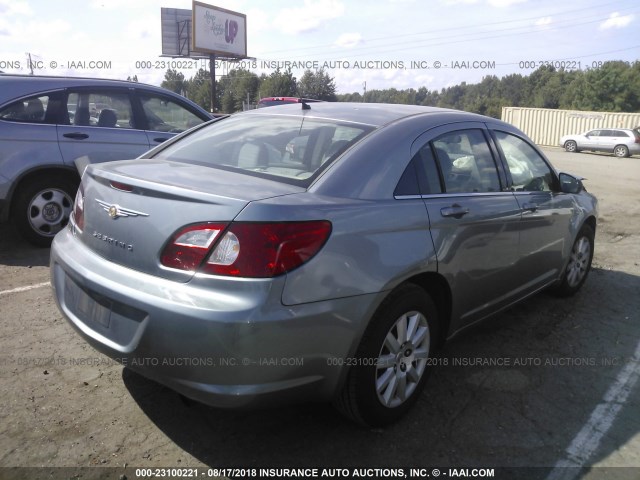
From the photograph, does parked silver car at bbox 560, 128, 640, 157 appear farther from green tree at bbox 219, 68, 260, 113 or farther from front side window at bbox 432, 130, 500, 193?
green tree at bbox 219, 68, 260, 113

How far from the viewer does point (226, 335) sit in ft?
7.09

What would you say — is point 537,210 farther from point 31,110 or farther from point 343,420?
point 31,110

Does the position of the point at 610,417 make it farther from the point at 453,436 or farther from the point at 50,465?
the point at 50,465

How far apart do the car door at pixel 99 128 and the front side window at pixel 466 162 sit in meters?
3.92

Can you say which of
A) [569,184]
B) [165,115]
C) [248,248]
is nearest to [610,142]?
[569,184]

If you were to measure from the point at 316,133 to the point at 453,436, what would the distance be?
179cm

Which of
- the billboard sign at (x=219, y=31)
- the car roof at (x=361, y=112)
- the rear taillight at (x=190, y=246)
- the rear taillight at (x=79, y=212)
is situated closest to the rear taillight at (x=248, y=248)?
the rear taillight at (x=190, y=246)

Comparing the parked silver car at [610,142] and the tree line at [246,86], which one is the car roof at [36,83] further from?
the tree line at [246,86]

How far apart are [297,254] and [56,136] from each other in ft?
14.9

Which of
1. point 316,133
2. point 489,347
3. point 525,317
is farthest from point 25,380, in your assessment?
point 525,317

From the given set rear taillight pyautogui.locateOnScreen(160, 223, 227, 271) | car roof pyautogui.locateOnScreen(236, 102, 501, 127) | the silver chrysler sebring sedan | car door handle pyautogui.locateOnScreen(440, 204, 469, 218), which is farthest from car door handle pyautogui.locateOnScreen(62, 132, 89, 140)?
car door handle pyautogui.locateOnScreen(440, 204, 469, 218)

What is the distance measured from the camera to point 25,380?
10.6 feet

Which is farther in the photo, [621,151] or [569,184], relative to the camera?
[621,151]

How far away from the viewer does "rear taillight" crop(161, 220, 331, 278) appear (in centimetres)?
222
